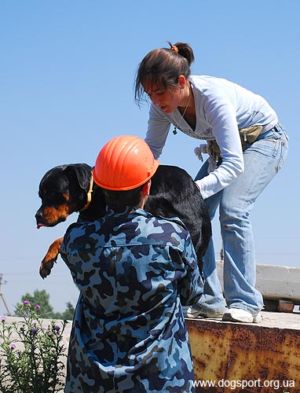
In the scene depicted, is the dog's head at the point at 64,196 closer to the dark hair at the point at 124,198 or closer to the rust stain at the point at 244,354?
the rust stain at the point at 244,354

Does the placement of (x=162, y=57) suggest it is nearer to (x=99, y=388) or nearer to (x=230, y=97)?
(x=230, y=97)

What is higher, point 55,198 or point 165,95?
point 165,95

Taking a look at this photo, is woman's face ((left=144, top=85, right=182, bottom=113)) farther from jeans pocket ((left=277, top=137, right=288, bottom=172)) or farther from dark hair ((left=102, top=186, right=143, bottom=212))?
dark hair ((left=102, top=186, right=143, bottom=212))

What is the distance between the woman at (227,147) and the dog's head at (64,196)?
535 mm

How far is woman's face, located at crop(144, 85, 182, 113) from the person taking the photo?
443cm

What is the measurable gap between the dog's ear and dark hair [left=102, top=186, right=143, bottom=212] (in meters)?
1.96

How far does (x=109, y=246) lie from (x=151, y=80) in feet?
5.07

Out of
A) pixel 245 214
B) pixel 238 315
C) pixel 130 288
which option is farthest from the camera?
pixel 245 214

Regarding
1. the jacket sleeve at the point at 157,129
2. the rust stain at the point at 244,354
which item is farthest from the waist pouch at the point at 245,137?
the rust stain at the point at 244,354

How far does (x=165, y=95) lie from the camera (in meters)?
4.48

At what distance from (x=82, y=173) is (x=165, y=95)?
3.05ft

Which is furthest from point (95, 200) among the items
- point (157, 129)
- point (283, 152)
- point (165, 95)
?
point (283, 152)

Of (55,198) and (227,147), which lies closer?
(227,147)

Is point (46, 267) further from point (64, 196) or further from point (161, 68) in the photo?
point (161, 68)
